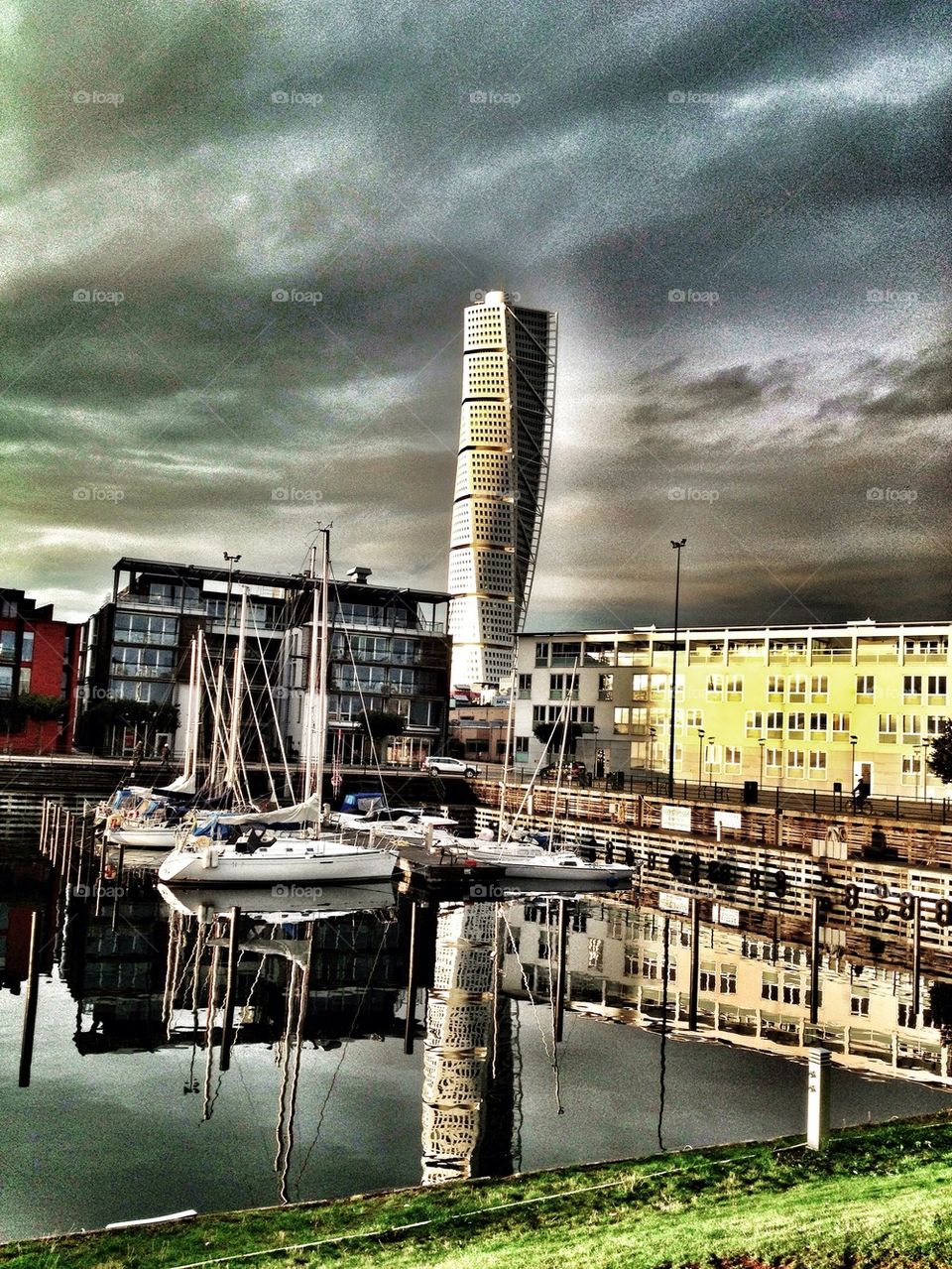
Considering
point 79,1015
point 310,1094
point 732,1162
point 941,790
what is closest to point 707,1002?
point 310,1094

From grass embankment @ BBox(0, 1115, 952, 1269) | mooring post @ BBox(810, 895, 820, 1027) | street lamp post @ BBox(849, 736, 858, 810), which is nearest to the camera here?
grass embankment @ BBox(0, 1115, 952, 1269)

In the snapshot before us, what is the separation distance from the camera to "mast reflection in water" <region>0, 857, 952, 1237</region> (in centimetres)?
1327

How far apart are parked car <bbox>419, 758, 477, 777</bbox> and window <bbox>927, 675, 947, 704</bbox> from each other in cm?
3200

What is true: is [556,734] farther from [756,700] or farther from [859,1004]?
[859,1004]

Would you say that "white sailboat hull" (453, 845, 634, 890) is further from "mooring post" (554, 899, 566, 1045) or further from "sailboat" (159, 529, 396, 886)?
"mooring post" (554, 899, 566, 1045)

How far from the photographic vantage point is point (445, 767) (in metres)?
74.7

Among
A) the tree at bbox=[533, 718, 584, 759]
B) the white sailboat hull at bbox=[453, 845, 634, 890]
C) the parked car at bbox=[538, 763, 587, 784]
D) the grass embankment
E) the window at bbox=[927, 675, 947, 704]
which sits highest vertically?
the window at bbox=[927, 675, 947, 704]

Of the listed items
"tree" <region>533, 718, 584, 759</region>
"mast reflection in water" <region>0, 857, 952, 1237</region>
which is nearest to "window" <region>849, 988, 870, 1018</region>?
"mast reflection in water" <region>0, 857, 952, 1237</region>

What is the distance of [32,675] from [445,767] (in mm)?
31299

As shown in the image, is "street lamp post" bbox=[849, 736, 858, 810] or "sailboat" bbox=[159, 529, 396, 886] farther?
"street lamp post" bbox=[849, 736, 858, 810]

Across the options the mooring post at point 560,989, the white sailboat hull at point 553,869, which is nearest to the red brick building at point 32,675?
the white sailboat hull at point 553,869

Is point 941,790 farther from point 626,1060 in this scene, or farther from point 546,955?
point 626,1060

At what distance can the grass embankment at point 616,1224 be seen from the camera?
8.95 meters

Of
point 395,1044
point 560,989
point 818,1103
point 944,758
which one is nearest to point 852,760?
point 944,758
